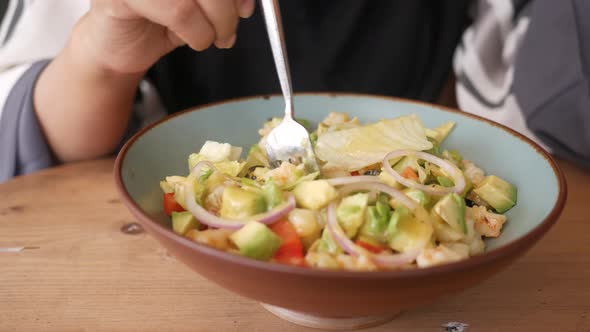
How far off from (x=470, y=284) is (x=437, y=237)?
0.38 ft

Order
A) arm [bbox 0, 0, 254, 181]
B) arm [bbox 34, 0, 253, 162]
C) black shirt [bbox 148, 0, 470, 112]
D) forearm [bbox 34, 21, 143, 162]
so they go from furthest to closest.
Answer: black shirt [bbox 148, 0, 470, 112] < forearm [bbox 34, 21, 143, 162] < arm [bbox 0, 0, 254, 181] < arm [bbox 34, 0, 253, 162]

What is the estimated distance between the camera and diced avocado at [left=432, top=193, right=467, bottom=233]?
0.67 meters

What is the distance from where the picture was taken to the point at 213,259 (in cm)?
55

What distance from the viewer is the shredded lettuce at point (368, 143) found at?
837mm

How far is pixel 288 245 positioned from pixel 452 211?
21 cm

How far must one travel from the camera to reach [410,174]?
2.60ft

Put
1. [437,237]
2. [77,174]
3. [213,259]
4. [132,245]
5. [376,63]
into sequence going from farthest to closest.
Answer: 1. [376,63]
2. [77,174]
3. [132,245]
4. [437,237]
5. [213,259]

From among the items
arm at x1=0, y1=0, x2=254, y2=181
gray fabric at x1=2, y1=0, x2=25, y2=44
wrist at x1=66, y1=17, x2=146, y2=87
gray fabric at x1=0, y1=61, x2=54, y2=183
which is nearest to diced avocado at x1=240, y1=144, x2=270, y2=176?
arm at x1=0, y1=0, x2=254, y2=181

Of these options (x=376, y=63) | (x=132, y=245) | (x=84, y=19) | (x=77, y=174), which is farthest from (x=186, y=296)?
(x=376, y=63)

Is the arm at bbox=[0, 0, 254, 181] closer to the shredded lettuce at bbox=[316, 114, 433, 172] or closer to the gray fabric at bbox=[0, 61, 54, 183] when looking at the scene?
the gray fabric at bbox=[0, 61, 54, 183]

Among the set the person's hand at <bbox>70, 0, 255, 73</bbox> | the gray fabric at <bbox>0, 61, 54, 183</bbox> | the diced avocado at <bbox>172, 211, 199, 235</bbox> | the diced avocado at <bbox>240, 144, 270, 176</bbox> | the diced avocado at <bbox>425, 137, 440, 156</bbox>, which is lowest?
the gray fabric at <bbox>0, 61, 54, 183</bbox>

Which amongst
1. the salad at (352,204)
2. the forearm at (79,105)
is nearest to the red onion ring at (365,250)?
the salad at (352,204)

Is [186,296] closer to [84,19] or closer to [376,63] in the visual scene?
[84,19]

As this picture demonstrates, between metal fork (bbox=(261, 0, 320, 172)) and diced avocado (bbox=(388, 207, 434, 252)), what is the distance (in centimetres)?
23
